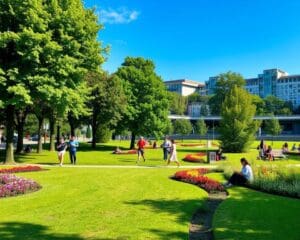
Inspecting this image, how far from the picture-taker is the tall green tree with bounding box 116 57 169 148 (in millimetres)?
44250

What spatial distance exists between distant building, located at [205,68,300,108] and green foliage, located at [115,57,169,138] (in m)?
141

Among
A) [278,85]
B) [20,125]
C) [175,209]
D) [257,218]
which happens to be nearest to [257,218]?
[257,218]

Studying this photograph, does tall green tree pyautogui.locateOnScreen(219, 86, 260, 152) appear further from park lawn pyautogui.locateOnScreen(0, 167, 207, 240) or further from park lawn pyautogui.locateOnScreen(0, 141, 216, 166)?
park lawn pyautogui.locateOnScreen(0, 167, 207, 240)

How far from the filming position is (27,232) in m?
8.88

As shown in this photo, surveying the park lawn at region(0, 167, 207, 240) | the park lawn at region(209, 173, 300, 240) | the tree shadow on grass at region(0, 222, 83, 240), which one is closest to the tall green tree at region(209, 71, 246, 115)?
the park lawn at region(0, 167, 207, 240)

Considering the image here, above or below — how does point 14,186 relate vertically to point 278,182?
below

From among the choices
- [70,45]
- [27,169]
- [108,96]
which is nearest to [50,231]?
[27,169]

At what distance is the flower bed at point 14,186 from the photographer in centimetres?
1350

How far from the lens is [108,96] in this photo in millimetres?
40969

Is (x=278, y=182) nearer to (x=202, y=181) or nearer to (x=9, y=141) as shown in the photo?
(x=202, y=181)

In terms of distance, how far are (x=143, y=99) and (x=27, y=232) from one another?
1445 inches

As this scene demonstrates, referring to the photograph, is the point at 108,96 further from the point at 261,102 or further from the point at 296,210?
the point at 261,102

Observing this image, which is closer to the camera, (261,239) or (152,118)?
(261,239)

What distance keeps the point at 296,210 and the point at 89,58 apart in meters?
18.0
